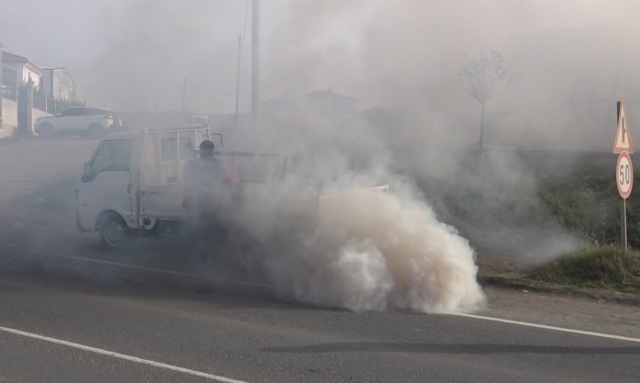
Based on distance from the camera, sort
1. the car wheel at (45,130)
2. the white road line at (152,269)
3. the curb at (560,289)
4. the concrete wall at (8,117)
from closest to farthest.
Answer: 1. the curb at (560,289)
2. the white road line at (152,269)
3. the concrete wall at (8,117)
4. the car wheel at (45,130)

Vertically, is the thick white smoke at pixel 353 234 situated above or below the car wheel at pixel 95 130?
below

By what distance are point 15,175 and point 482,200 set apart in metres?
15.2

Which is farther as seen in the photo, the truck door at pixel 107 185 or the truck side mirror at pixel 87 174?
the truck side mirror at pixel 87 174

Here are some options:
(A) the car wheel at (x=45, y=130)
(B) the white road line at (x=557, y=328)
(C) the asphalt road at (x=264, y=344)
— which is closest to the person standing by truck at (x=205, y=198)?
(C) the asphalt road at (x=264, y=344)

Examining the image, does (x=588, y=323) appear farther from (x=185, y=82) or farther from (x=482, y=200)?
(x=185, y=82)

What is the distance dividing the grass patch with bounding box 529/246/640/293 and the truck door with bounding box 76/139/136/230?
5724 millimetres

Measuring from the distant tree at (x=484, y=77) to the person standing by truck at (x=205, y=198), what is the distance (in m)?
3.28

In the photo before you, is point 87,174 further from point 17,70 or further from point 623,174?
point 17,70

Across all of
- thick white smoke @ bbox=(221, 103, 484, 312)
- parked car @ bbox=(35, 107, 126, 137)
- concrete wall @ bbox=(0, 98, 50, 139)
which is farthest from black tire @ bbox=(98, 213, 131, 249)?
concrete wall @ bbox=(0, 98, 50, 139)

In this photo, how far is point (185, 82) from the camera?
11844mm

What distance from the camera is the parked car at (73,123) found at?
31.4m

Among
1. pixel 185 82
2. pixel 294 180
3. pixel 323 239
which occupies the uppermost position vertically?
pixel 185 82

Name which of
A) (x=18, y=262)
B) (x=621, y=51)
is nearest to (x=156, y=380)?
(x=18, y=262)

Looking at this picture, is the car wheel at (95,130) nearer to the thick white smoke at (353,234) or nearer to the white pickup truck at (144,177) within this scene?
the white pickup truck at (144,177)
